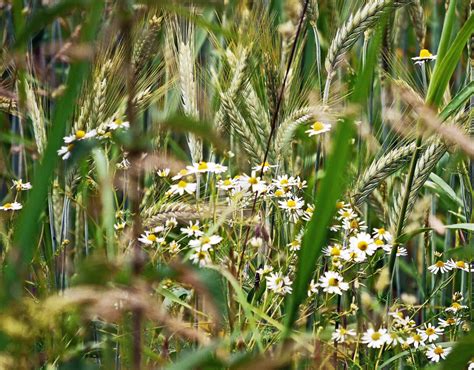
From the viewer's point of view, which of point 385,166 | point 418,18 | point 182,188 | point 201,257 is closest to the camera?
point 201,257

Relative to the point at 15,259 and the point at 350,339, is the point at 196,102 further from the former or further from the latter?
the point at 15,259

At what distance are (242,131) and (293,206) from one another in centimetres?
14

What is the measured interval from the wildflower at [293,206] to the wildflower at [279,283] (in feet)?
0.38

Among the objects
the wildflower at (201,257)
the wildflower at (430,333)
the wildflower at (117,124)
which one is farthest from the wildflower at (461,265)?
the wildflower at (117,124)

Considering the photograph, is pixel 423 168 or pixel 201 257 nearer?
pixel 201 257

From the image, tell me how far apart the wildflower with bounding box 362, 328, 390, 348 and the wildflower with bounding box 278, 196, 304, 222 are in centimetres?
20

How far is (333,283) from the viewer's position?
1.27 meters

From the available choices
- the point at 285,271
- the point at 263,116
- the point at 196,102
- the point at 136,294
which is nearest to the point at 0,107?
the point at 196,102

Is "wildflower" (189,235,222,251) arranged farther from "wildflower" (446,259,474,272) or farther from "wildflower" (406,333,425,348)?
"wildflower" (446,259,474,272)

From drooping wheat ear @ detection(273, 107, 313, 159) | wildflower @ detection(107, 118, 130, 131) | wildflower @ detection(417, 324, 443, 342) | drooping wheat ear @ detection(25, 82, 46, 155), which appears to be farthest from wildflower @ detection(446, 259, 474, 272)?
drooping wheat ear @ detection(25, 82, 46, 155)

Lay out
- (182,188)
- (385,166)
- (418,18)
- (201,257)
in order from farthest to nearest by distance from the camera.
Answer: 1. (418,18)
2. (182,188)
3. (385,166)
4. (201,257)

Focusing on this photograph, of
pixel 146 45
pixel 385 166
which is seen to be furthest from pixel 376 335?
pixel 146 45

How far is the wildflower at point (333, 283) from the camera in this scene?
1.25 metres

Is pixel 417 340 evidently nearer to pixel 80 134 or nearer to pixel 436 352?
pixel 436 352
